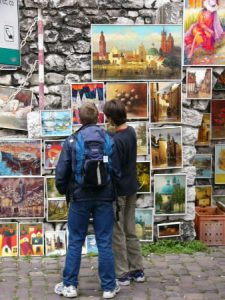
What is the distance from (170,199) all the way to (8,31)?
2621 mm

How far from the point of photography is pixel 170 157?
6328 mm

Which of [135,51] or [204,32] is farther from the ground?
[204,32]

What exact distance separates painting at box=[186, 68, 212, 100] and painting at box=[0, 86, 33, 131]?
1.81 meters

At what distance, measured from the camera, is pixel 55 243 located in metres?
6.14

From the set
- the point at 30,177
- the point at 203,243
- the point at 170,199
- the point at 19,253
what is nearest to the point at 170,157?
the point at 170,199

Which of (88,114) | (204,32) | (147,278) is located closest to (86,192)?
(88,114)

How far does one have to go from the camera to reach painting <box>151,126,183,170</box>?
6277mm

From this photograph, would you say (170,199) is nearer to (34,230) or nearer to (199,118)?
(199,118)

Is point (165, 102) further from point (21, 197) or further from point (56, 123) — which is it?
point (21, 197)

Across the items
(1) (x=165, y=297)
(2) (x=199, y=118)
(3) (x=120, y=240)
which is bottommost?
(1) (x=165, y=297)

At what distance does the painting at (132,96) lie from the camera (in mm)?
6125

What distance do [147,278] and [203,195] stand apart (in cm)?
304

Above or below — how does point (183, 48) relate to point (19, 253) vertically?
above

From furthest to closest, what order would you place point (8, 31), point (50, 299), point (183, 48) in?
point (183, 48) → point (8, 31) → point (50, 299)
